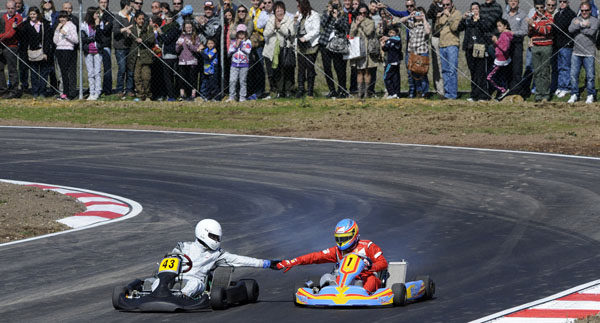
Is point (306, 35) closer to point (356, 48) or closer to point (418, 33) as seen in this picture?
point (356, 48)

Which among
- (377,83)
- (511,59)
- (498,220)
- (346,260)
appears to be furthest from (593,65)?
(346,260)

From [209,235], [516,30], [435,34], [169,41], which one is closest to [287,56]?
[169,41]

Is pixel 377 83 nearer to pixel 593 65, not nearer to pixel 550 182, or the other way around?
pixel 593 65

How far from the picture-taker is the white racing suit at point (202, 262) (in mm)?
9773

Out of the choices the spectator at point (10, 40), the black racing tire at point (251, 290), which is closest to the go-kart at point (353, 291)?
the black racing tire at point (251, 290)

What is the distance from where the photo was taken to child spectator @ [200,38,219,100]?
85.2ft

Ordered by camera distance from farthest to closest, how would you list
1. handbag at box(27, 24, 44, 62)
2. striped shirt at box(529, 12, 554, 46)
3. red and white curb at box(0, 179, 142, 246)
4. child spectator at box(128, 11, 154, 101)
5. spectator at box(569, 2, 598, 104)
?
1. handbag at box(27, 24, 44, 62)
2. child spectator at box(128, 11, 154, 101)
3. striped shirt at box(529, 12, 554, 46)
4. spectator at box(569, 2, 598, 104)
5. red and white curb at box(0, 179, 142, 246)

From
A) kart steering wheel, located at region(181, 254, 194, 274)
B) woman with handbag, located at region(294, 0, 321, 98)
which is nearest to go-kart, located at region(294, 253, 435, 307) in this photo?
kart steering wheel, located at region(181, 254, 194, 274)

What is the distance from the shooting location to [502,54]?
2392cm

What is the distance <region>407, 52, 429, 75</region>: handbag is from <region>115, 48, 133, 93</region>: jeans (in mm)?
6991

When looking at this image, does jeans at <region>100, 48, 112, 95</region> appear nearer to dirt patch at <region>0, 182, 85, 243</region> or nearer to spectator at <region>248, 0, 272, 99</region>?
spectator at <region>248, 0, 272, 99</region>

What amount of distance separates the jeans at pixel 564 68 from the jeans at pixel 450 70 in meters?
2.28

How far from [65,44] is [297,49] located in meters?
5.77

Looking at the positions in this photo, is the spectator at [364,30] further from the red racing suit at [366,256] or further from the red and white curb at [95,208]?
the red racing suit at [366,256]
